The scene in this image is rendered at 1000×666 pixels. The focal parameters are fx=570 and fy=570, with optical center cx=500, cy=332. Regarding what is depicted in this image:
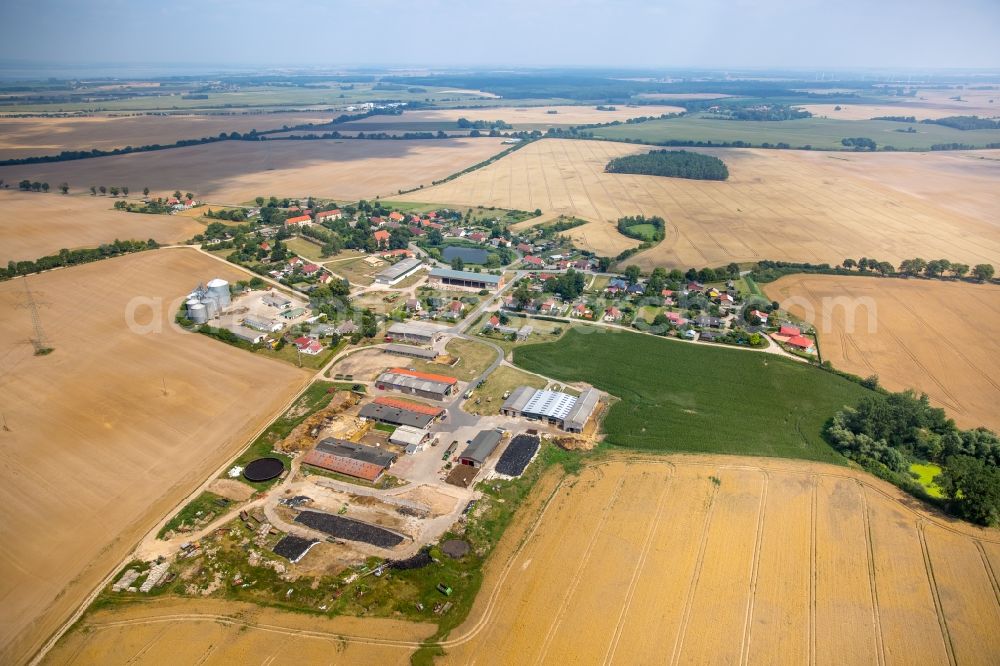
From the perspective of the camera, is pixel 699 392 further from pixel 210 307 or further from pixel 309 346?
pixel 210 307

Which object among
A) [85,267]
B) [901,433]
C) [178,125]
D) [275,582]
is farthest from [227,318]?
[178,125]

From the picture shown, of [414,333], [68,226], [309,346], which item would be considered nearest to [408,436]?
[414,333]

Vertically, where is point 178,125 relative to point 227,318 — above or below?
above

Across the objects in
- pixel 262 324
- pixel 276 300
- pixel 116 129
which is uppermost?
pixel 116 129

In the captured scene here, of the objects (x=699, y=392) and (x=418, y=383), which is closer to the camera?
(x=699, y=392)

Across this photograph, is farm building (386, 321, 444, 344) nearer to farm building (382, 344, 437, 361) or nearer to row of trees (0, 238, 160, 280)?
farm building (382, 344, 437, 361)

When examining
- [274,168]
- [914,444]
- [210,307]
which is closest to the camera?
[914,444]

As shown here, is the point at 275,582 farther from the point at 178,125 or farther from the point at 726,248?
the point at 178,125
